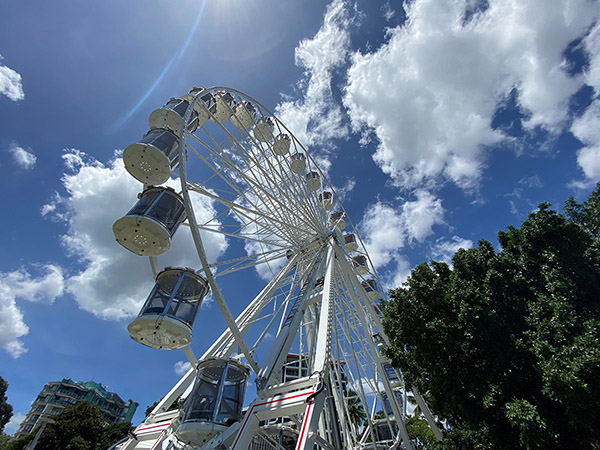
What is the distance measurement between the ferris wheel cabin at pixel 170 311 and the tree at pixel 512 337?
8434mm

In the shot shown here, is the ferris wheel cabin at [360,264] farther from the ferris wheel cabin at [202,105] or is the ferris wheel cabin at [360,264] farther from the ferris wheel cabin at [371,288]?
the ferris wheel cabin at [202,105]

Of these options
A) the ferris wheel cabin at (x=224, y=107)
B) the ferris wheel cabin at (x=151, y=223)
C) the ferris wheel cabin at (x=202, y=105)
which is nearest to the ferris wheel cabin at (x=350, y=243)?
the ferris wheel cabin at (x=224, y=107)

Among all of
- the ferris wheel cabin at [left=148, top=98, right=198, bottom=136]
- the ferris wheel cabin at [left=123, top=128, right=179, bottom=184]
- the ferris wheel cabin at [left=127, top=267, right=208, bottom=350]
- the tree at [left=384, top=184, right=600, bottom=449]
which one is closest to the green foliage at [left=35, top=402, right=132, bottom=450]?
the ferris wheel cabin at [left=127, top=267, right=208, bottom=350]

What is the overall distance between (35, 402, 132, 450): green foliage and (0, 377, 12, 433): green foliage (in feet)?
46.4

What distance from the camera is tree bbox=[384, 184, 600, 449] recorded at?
8.78 m

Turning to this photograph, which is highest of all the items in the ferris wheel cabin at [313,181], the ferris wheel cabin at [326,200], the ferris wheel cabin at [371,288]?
the ferris wheel cabin at [326,200]

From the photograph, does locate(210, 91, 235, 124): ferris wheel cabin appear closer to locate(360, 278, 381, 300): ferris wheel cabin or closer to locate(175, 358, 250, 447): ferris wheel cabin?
locate(175, 358, 250, 447): ferris wheel cabin

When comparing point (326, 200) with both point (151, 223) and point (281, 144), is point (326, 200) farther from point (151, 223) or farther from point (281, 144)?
point (151, 223)

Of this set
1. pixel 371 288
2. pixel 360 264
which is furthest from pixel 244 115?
pixel 371 288

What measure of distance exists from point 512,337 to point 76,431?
122ft

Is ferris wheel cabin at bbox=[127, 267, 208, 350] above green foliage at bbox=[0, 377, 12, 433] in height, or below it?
below

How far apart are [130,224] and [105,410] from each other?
265 feet

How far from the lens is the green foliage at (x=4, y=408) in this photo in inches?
1485

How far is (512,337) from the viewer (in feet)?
35.8
